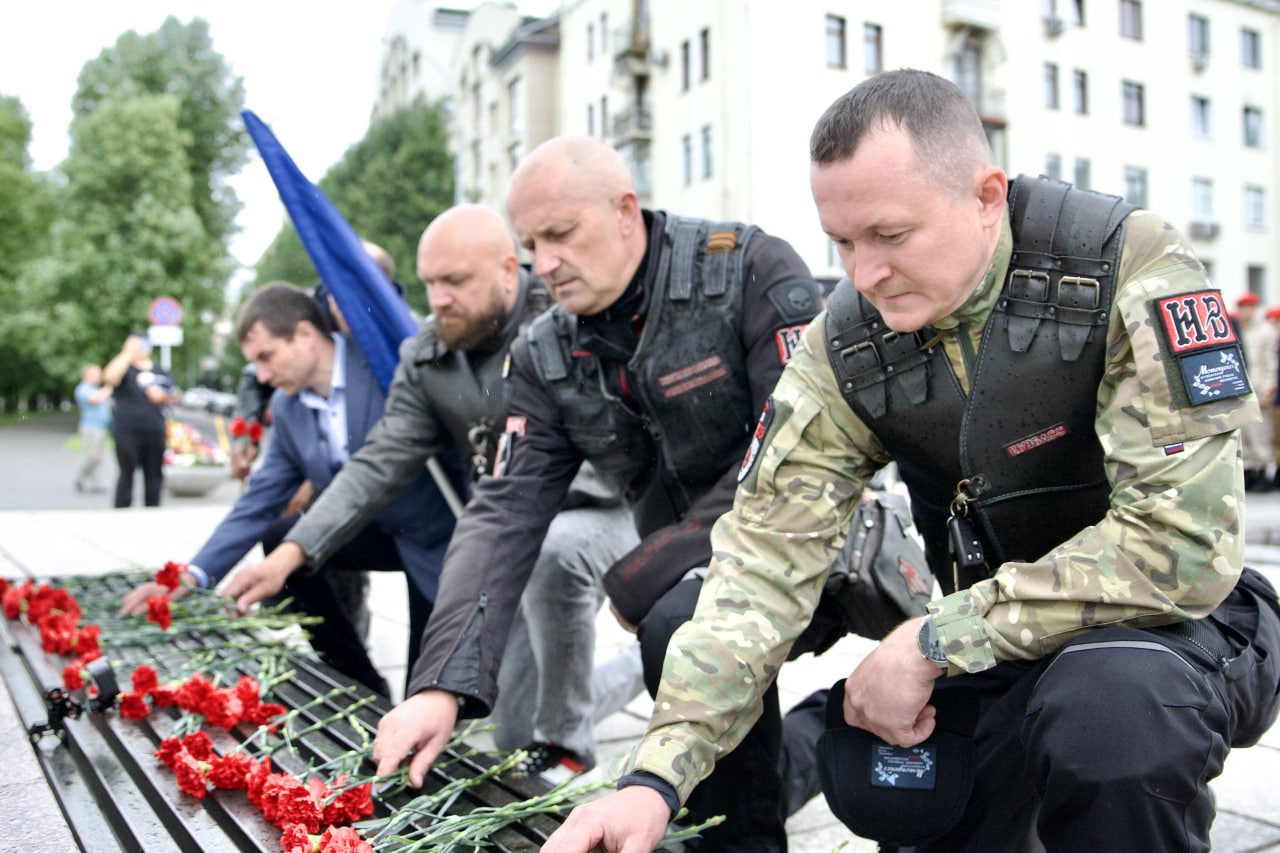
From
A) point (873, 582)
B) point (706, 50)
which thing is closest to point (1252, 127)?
point (706, 50)

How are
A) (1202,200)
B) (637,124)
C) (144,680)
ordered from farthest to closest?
(1202,200) → (637,124) → (144,680)

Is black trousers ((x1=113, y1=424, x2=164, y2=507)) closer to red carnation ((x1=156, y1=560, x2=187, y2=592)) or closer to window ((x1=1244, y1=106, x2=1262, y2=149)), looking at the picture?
red carnation ((x1=156, y1=560, x2=187, y2=592))

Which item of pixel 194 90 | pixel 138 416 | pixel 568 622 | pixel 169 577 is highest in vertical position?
pixel 194 90

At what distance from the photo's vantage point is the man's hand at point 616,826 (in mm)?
1630

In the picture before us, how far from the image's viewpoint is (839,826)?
9.37ft

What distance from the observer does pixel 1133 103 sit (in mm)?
28906

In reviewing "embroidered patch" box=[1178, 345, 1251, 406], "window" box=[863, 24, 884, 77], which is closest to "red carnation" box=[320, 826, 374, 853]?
"embroidered patch" box=[1178, 345, 1251, 406]

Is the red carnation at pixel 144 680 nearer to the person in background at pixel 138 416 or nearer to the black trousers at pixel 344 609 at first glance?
the black trousers at pixel 344 609

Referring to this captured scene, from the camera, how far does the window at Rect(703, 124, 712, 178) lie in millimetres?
25492

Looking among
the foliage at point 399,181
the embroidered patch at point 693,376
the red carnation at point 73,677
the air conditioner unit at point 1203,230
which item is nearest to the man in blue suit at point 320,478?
the red carnation at point 73,677

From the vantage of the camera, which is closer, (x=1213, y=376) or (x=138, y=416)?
(x=1213, y=376)

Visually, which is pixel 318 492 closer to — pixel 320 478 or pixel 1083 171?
Result: pixel 320 478

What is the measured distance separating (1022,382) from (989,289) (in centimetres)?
16

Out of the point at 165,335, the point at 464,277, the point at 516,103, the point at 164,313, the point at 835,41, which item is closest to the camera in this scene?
the point at 464,277
